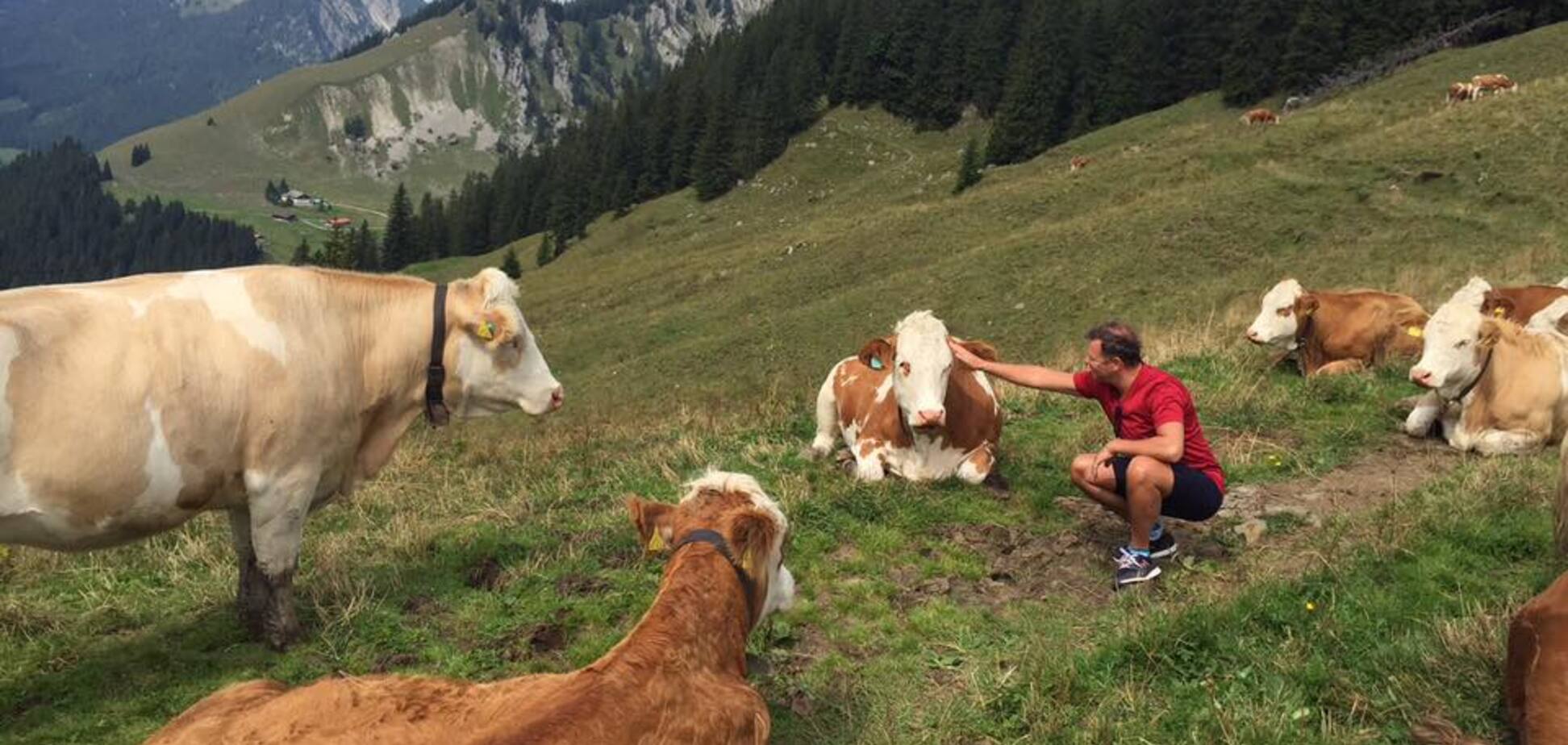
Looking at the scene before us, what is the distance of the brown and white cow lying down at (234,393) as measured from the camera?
16.6ft

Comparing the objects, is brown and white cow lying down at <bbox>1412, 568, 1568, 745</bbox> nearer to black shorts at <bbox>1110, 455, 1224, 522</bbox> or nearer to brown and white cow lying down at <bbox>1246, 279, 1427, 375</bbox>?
black shorts at <bbox>1110, 455, 1224, 522</bbox>

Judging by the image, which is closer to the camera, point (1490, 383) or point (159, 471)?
point (159, 471)

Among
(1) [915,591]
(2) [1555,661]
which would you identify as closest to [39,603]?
(1) [915,591]

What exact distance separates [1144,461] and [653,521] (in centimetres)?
360

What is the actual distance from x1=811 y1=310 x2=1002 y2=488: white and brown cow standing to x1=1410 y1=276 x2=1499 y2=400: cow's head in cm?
463

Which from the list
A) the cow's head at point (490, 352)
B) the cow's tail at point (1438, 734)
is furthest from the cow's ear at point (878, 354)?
the cow's tail at point (1438, 734)

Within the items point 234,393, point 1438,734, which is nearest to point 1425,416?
point 1438,734

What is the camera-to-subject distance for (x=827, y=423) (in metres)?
10.6

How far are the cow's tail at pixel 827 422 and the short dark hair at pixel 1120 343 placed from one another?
4105 mm

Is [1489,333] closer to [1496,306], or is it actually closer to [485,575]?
[1496,306]

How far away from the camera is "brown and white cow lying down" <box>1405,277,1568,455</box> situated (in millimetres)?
9633

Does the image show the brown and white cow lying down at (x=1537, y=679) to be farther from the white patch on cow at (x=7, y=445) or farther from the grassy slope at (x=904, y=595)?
the white patch on cow at (x=7, y=445)

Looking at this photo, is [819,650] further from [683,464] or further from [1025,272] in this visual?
[1025,272]

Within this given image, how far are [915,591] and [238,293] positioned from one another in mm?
4863
